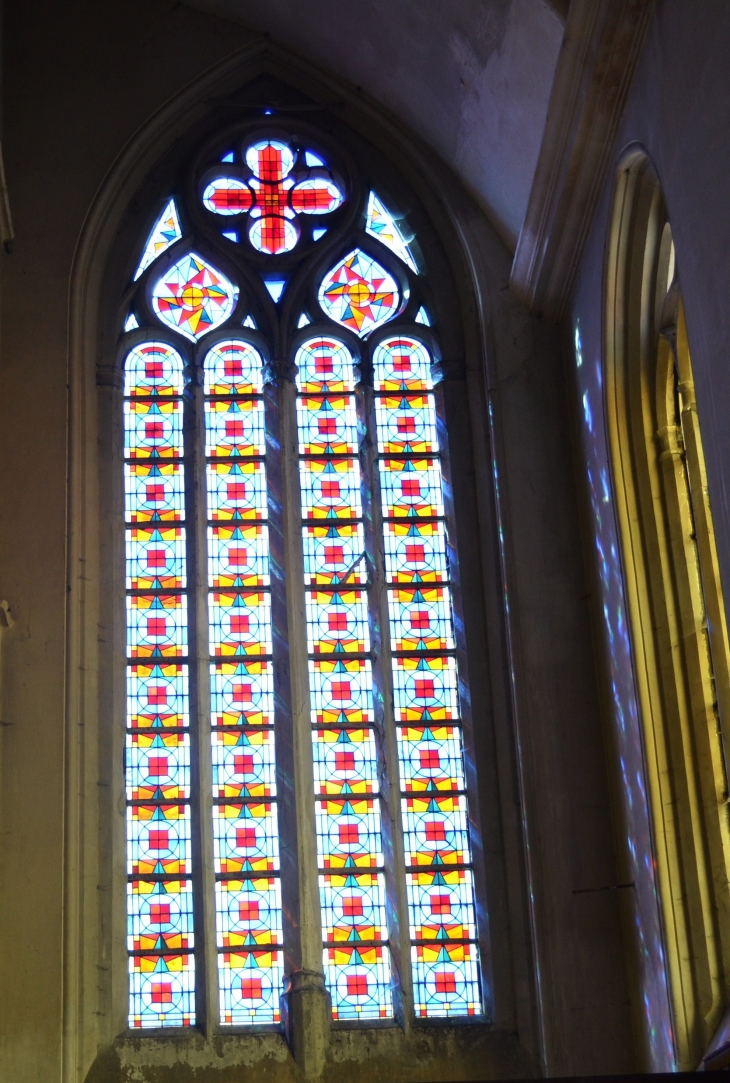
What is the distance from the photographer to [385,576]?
9445 millimetres

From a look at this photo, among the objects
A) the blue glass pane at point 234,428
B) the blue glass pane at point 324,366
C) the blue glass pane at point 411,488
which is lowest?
the blue glass pane at point 411,488

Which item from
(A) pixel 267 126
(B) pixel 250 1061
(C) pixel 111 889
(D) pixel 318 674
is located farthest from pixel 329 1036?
(A) pixel 267 126

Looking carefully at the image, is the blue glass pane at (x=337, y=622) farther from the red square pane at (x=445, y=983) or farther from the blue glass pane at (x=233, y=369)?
the red square pane at (x=445, y=983)

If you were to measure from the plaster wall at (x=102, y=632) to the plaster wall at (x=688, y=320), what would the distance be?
244mm

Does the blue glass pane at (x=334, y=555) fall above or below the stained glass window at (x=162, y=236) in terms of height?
below

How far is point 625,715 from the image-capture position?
326 inches

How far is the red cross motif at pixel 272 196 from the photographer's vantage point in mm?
10438

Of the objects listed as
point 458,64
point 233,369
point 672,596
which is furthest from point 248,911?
point 458,64

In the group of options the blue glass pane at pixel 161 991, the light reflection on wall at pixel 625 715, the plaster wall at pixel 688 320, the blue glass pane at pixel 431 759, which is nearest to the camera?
the plaster wall at pixel 688 320

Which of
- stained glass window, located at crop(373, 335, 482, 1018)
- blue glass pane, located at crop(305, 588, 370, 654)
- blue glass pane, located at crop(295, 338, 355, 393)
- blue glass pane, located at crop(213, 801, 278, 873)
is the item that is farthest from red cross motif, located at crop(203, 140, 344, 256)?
blue glass pane, located at crop(213, 801, 278, 873)

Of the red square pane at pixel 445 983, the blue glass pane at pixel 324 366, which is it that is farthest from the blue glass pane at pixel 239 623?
the red square pane at pixel 445 983

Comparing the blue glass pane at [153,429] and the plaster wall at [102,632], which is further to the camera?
the blue glass pane at [153,429]

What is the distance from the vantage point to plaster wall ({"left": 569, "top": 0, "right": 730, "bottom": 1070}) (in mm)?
6461

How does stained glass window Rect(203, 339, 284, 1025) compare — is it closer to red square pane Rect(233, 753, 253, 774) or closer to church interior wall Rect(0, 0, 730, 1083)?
red square pane Rect(233, 753, 253, 774)
